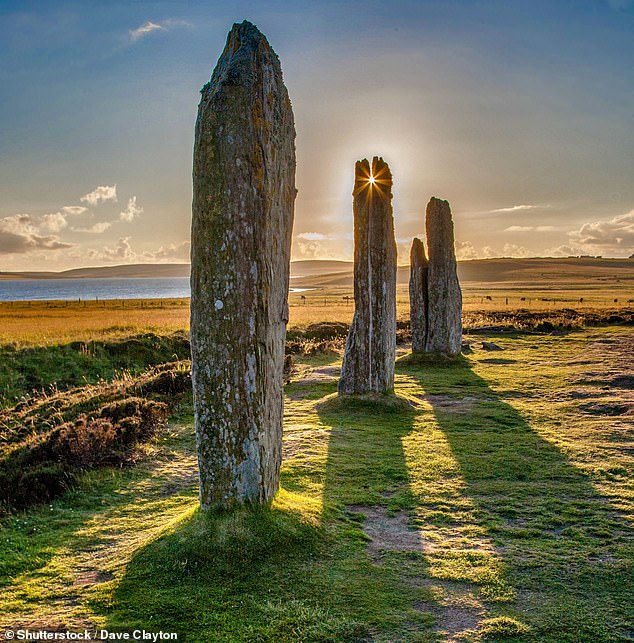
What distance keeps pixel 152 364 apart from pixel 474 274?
6104 inches

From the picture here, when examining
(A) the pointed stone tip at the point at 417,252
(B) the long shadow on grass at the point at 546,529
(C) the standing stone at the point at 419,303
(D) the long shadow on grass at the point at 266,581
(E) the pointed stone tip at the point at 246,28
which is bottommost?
(B) the long shadow on grass at the point at 546,529

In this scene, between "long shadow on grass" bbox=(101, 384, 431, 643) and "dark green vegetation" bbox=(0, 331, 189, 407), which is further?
"dark green vegetation" bbox=(0, 331, 189, 407)

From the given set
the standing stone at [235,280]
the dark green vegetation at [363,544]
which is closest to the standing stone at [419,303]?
the dark green vegetation at [363,544]

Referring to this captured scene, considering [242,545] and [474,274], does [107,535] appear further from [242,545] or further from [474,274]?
[474,274]

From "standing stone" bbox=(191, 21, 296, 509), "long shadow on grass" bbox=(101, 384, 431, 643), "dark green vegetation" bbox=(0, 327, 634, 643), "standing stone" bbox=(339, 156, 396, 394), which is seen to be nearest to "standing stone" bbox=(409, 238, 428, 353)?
"standing stone" bbox=(339, 156, 396, 394)

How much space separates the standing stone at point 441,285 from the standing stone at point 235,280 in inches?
617

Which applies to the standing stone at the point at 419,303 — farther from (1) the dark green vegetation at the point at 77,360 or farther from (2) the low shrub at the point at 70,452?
(2) the low shrub at the point at 70,452

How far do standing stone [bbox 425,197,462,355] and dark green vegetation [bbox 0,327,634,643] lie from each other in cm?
906

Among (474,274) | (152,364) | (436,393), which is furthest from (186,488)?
(474,274)

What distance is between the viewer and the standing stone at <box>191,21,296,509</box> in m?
6.68

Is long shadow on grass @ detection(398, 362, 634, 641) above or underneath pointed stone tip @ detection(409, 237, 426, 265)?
underneath

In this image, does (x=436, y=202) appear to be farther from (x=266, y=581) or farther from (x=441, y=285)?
(x=266, y=581)

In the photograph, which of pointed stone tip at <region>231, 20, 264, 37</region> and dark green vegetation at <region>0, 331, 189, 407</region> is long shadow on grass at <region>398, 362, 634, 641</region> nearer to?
pointed stone tip at <region>231, 20, 264, 37</region>

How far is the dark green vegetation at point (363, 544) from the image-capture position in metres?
5.46
